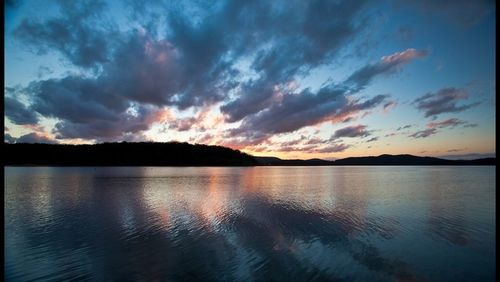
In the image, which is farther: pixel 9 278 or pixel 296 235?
pixel 296 235

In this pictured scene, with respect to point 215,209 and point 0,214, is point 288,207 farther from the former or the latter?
point 0,214

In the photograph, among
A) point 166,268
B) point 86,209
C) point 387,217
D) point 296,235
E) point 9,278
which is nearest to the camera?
point 9,278

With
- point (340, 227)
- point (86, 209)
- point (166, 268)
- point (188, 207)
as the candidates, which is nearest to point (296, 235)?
point (340, 227)

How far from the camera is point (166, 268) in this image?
401 inches

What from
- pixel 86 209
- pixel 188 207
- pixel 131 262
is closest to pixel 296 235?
pixel 131 262

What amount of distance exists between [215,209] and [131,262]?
1317 cm

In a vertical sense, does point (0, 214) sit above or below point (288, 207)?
above

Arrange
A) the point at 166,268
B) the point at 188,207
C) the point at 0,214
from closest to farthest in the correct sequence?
the point at 0,214, the point at 166,268, the point at 188,207

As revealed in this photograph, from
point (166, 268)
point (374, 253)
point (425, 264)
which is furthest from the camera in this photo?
point (374, 253)

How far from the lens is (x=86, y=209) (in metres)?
22.9

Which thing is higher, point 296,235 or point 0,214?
point 0,214

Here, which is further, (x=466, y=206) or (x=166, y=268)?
(x=466, y=206)

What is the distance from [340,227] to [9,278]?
16.6 m

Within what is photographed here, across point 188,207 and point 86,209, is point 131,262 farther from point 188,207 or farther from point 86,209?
point 86,209
